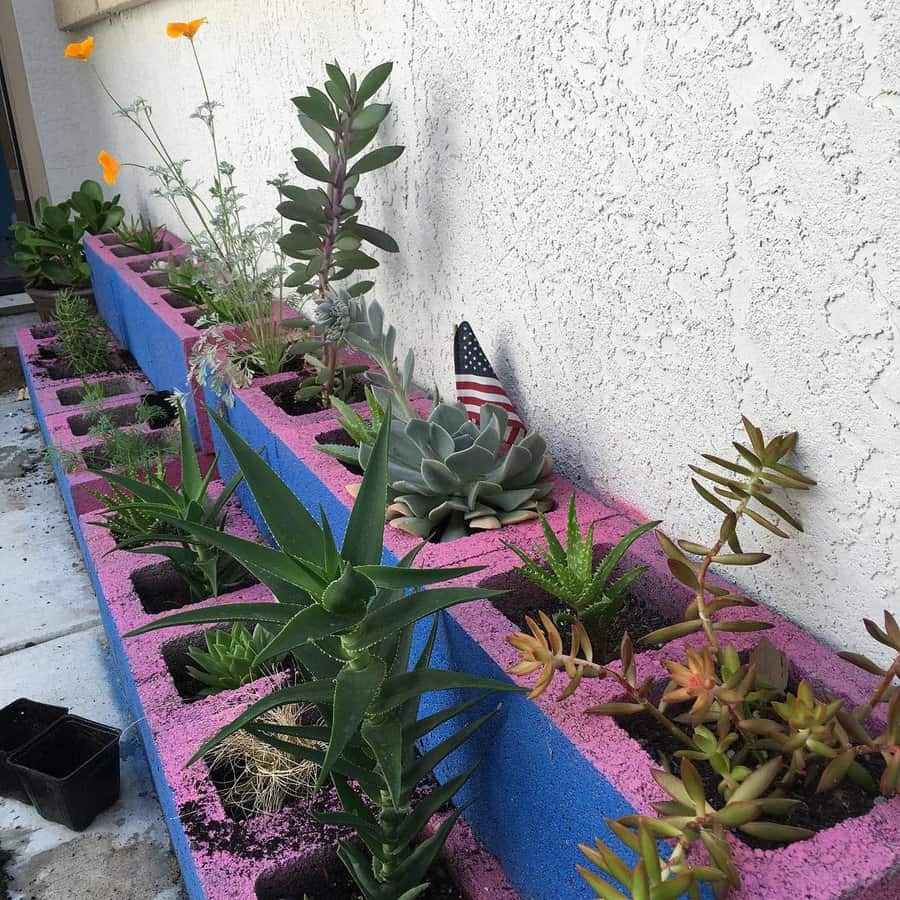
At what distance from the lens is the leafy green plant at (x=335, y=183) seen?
2.49 metres

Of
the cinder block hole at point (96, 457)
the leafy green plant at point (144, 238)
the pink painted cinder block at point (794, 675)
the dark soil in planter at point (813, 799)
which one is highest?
the leafy green plant at point (144, 238)

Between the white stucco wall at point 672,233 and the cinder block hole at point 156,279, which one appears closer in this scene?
the white stucco wall at point 672,233

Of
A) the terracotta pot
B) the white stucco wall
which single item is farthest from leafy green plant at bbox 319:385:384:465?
the terracotta pot

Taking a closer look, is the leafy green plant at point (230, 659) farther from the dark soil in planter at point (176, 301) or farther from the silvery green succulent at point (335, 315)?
the dark soil in planter at point (176, 301)

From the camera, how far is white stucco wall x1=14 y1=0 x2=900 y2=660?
1.39 metres

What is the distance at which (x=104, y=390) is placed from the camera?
441 centimetres

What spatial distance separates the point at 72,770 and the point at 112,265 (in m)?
3.28

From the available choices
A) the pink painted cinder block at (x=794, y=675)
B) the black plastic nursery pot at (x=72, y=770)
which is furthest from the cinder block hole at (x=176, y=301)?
the pink painted cinder block at (x=794, y=675)

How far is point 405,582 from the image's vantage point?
1.35 metres

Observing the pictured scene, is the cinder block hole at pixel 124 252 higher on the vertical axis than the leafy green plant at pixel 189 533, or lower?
higher

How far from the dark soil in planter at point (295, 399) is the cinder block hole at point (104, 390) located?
1494 mm

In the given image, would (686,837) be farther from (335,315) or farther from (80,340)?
(80,340)

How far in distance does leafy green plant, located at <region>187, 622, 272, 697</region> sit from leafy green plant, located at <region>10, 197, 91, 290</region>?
417cm

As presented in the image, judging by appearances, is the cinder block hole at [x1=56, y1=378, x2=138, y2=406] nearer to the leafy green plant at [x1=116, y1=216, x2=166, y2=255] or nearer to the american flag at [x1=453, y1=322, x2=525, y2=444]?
the leafy green plant at [x1=116, y1=216, x2=166, y2=255]
